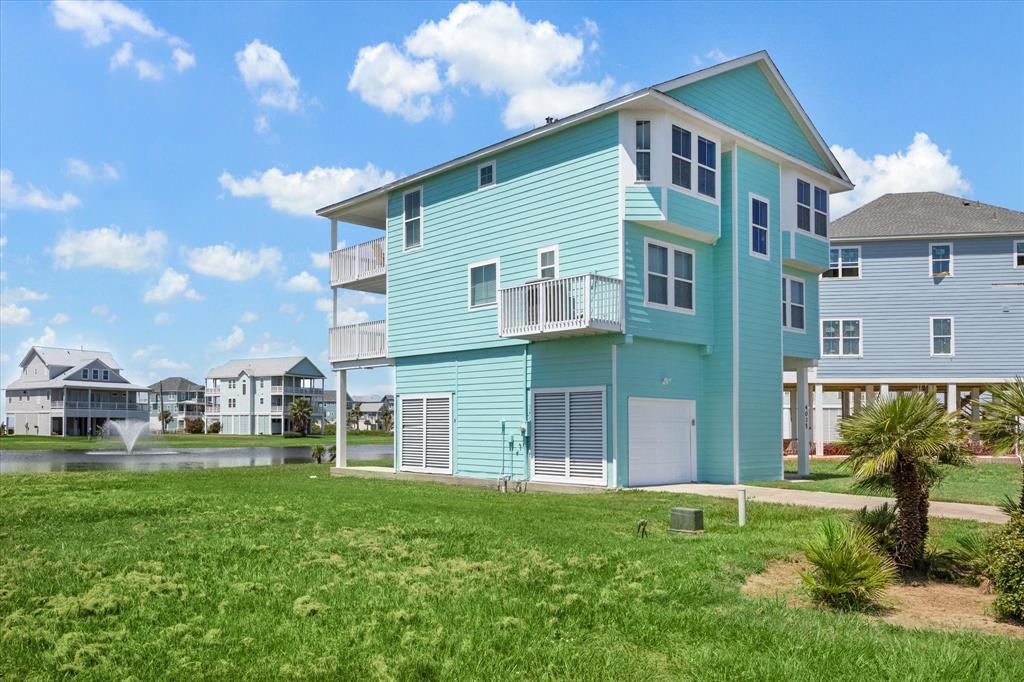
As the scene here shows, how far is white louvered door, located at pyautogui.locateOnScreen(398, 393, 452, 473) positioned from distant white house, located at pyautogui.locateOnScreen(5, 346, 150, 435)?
7528 centimetres

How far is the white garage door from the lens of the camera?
800 inches

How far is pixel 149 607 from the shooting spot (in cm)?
763

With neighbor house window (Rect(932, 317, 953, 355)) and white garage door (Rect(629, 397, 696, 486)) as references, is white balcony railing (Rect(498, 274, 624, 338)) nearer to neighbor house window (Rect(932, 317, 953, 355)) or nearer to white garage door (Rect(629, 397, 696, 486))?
white garage door (Rect(629, 397, 696, 486))

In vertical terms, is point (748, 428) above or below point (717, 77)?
below

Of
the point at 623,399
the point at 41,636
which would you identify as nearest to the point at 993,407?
the point at 41,636

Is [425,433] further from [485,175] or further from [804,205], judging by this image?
[804,205]

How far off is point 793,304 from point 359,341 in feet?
44.9

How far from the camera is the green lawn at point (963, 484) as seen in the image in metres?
18.3

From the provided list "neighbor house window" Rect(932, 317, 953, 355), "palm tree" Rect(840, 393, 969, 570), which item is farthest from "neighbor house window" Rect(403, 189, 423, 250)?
"neighbor house window" Rect(932, 317, 953, 355)

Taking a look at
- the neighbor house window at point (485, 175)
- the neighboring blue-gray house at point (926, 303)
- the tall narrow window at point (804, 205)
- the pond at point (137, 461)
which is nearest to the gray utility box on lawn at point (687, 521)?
the neighbor house window at point (485, 175)

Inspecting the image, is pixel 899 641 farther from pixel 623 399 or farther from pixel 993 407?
pixel 623 399

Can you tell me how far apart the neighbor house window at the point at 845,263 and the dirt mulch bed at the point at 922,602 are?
95.7ft

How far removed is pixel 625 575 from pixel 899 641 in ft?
9.48

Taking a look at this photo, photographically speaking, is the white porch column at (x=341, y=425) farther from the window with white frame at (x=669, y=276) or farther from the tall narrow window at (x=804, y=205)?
the tall narrow window at (x=804, y=205)
